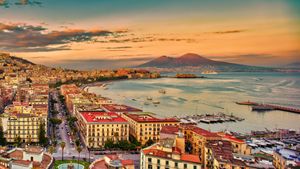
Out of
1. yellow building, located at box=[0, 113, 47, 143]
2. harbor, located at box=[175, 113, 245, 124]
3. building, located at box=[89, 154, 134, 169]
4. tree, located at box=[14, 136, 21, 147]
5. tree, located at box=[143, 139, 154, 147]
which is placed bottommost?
harbor, located at box=[175, 113, 245, 124]

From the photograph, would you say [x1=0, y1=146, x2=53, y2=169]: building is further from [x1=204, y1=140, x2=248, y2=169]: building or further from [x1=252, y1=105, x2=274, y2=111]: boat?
[x1=252, y1=105, x2=274, y2=111]: boat

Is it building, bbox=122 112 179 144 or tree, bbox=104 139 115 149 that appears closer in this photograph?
tree, bbox=104 139 115 149

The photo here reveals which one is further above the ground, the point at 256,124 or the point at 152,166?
the point at 152,166

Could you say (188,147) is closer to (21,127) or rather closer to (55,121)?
(21,127)

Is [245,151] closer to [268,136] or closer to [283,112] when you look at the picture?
[268,136]

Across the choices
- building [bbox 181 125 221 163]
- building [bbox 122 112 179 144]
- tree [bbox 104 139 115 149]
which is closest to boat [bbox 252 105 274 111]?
building [bbox 122 112 179 144]

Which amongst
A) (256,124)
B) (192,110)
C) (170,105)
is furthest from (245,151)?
(170,105)

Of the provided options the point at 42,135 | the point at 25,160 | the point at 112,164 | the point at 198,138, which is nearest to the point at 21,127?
the point at 42,135
